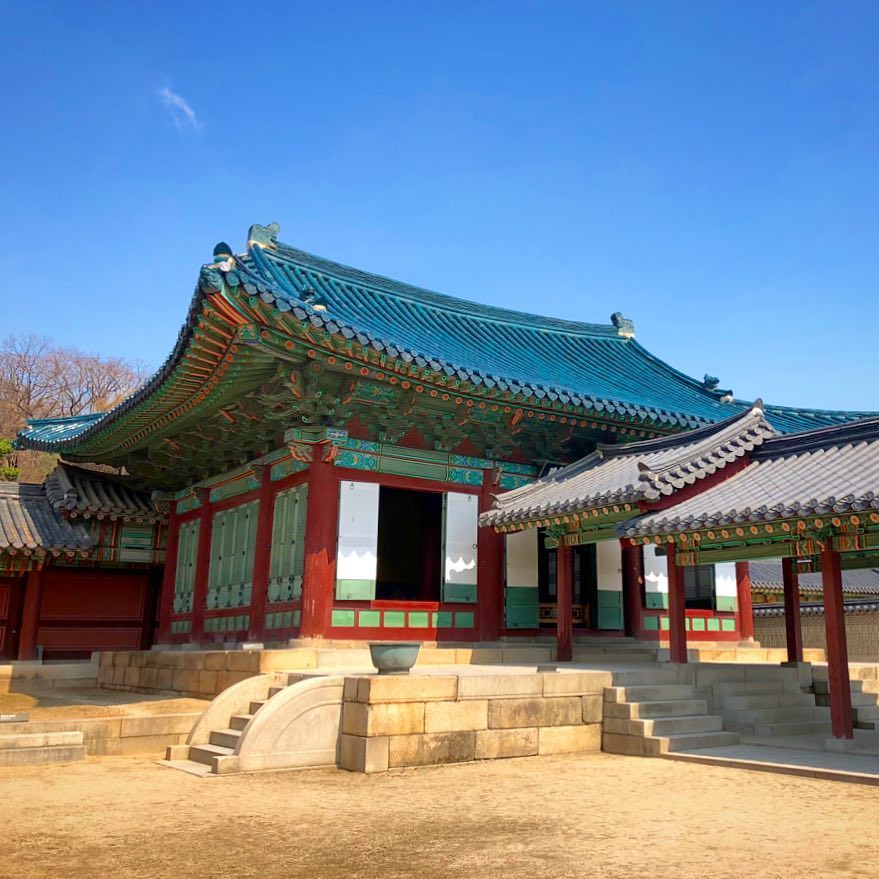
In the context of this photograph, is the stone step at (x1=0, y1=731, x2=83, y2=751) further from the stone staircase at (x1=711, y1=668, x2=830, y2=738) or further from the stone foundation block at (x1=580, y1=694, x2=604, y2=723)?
the stone staircase at (x1=711, y1=668, x2=830, y2=738)

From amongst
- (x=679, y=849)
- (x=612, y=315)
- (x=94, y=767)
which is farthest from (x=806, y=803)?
(x=612, y=315)

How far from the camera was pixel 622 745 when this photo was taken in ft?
33.6

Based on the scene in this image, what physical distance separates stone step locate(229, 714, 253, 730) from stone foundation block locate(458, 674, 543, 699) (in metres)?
2.43

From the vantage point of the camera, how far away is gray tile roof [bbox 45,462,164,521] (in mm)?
19078

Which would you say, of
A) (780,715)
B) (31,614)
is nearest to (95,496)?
(31,614)

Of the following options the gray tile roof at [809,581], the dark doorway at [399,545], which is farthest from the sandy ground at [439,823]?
the gray tile roof at [809,581]

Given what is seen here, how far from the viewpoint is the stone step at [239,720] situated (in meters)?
9.65

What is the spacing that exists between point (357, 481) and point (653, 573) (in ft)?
20.5

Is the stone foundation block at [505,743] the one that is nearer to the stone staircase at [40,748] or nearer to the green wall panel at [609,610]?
the stone staircase at [40,748]

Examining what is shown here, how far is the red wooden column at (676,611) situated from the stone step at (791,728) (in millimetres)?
1276

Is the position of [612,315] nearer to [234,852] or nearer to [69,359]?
[234,852]

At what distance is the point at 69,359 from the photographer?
159 ft

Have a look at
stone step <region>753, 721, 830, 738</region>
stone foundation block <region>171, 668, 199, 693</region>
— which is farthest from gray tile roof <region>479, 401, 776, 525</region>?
stone foundation block <region>171, 668, 199, 693</region>

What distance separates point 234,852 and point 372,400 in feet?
30.1
